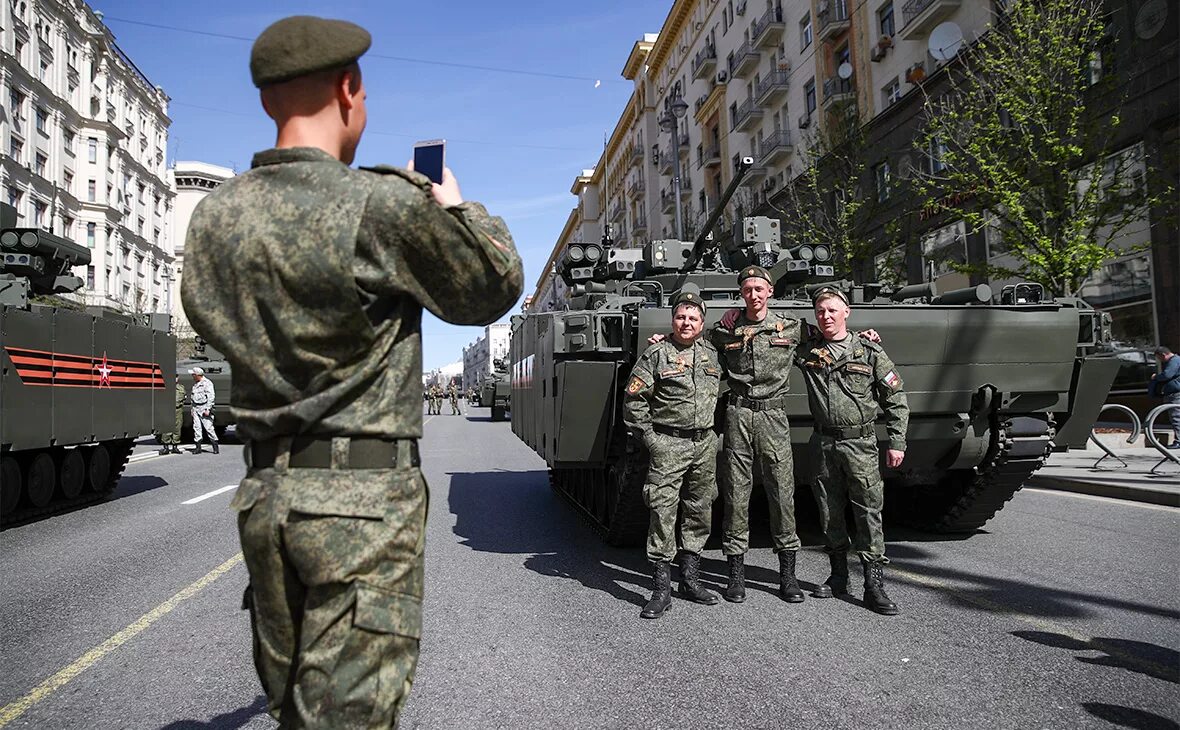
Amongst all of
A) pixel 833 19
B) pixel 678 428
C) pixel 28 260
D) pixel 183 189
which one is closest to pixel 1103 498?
pixel 678 428

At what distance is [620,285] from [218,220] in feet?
20.4

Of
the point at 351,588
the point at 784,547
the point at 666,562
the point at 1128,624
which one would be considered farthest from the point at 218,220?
the point at 1128,624

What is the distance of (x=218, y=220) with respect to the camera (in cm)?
185

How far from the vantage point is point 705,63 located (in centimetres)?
4262

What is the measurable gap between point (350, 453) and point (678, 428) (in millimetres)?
3662

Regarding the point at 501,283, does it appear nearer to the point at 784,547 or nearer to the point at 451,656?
the point at 451,656

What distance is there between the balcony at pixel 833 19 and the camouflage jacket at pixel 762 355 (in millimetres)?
26547

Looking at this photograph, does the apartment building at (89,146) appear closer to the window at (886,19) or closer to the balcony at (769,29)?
the balcony at (769,29)

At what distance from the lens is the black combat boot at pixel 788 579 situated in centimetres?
522

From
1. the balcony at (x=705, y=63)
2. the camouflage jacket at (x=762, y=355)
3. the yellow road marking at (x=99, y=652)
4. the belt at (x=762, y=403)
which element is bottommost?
the yellow road marking at (x=99, y=652)

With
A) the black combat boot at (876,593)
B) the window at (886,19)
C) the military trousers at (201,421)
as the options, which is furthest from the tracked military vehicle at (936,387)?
the window at (886,19)

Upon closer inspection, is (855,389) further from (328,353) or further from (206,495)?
(206,495)

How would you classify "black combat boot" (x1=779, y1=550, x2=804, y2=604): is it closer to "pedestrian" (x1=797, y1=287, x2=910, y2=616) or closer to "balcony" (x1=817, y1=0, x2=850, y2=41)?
"pedestrian" (x1=797, y1=287, x2=910, y2=616)

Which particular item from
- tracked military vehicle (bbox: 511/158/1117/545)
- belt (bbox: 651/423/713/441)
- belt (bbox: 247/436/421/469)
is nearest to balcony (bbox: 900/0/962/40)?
tracked military vehicle (bbox: 511/158/1117/545)
